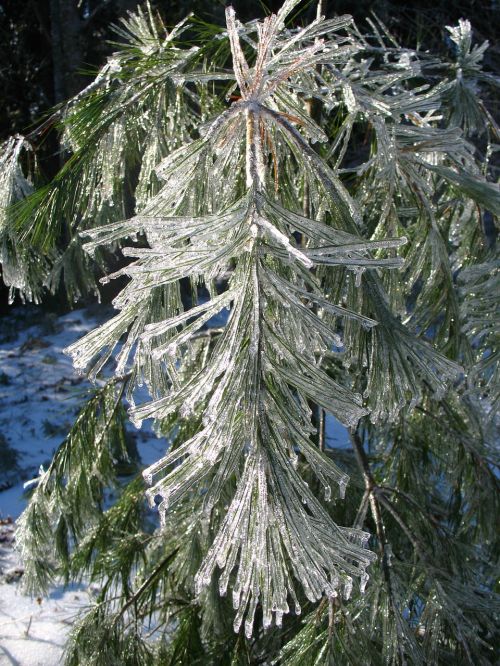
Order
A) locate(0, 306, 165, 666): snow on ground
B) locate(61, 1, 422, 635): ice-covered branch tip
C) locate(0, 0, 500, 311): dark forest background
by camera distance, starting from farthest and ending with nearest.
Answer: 1. locate(0, 0, 500, 311): dark forest background
2. locate(0, 306, 165, 666): snow on ground
3. locate(61, 1, 422, 635): ice-covered branch tip

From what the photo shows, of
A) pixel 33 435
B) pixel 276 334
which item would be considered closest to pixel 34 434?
pixel 33 435

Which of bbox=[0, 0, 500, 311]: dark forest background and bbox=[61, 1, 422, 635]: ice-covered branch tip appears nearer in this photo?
bbox=[61, 1, 422, 635]: ice-covered branch tip

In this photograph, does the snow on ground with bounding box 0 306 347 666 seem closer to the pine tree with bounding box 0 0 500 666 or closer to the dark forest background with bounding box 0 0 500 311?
the pine tree with bounding box 0 0 500 666

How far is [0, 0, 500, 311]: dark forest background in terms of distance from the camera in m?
4.00

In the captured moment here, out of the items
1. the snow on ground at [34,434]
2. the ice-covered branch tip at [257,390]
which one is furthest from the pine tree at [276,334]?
the snow on ground at [34,434]

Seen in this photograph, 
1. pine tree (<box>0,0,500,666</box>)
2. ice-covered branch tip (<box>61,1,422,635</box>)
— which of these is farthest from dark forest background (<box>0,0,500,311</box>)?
ice-covered branch tip (<box>61,1,422,635</box>)

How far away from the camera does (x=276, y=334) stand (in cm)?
71

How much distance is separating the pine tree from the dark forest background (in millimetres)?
1140

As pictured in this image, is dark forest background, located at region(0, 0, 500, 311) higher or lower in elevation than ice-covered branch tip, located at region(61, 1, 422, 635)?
higher

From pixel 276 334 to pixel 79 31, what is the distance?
17.4ft

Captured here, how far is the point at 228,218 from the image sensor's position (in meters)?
0.73

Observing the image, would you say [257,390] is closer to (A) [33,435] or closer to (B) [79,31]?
(A) [33,435]

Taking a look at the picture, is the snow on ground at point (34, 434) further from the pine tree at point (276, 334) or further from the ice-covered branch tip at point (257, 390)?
the ice-covered branch tip at point (257, 390)

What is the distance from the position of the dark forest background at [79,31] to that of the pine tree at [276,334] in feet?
3.74
